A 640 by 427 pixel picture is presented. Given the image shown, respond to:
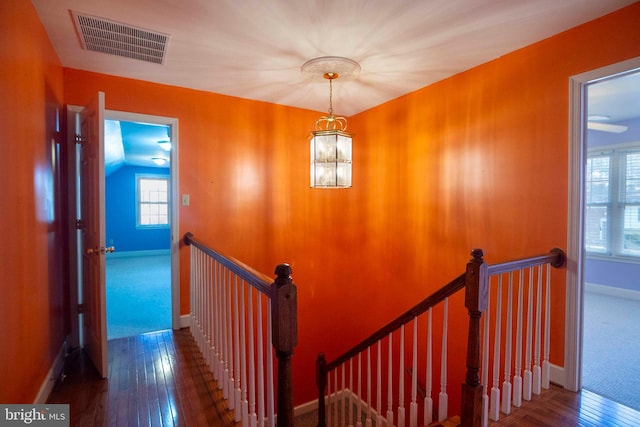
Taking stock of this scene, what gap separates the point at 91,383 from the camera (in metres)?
2.11

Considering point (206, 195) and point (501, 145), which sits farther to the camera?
point (206, 195)

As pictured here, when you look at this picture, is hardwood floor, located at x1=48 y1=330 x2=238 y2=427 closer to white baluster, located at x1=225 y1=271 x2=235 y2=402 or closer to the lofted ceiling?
white baluster, located at x1=225 y1=271 x2=235 y2=402

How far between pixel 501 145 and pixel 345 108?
1.93 metres

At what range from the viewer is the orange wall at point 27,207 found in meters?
1.41

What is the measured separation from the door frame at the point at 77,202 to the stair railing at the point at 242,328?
0.80 ft

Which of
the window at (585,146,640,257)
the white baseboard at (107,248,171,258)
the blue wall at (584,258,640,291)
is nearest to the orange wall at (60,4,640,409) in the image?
the window at (585,146,640,257)

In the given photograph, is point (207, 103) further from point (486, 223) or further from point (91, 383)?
point (486, 223)

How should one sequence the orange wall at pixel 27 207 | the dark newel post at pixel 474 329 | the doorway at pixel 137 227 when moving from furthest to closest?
the doorway at pixel 137 227 → the dark newel post at pixel 474 329 → the orange wall at pixel 27 207

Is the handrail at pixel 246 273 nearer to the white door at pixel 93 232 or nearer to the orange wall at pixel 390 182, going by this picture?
the white door at pixel 93 232

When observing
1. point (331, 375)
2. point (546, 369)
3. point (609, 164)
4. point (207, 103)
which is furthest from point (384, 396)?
point (609, 164)

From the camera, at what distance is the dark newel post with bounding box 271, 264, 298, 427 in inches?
46.3

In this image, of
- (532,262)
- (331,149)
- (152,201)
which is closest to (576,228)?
(532,262)
